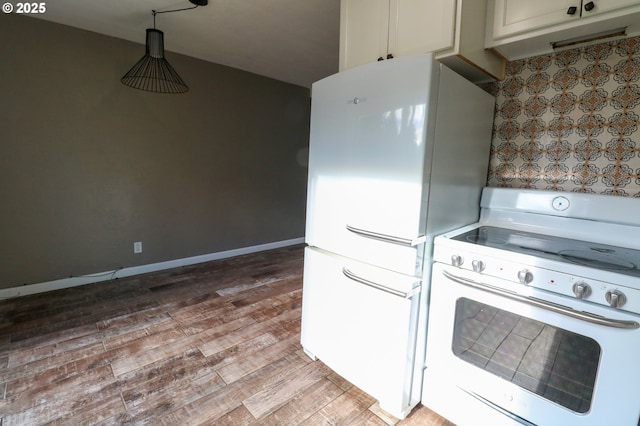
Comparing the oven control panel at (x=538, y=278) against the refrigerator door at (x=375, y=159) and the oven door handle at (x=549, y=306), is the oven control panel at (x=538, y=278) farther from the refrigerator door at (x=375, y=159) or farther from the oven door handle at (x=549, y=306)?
the refrigerator door at (x=375, y=159)

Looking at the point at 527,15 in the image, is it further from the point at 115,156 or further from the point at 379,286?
the point at 115,156

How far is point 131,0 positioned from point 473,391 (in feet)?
10.4

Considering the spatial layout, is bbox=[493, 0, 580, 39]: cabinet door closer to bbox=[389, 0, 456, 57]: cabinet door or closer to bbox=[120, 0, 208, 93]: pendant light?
bbox=[389, 0, 456, 57]: cabinet door

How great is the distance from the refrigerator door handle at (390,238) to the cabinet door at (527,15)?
3.63 ft

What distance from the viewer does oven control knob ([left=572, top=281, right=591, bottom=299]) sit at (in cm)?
100

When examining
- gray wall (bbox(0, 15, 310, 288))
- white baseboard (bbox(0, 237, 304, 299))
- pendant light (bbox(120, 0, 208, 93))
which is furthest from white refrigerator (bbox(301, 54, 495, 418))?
white baseboard (bbox(0, 237, 304, 299))

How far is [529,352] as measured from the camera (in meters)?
1.15

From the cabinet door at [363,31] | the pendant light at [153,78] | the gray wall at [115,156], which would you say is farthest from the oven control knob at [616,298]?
the gray wall at [115,156]

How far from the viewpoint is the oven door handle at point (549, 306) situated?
0.95 meters

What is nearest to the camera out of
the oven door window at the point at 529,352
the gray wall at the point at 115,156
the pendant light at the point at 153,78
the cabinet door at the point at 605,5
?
the oven door window at the point at 529,352

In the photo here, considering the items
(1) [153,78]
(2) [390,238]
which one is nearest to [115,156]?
(1) [153,78]

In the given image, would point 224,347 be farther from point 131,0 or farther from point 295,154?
point 295,154

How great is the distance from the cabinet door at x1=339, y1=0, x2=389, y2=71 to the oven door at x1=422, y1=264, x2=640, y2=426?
120cm

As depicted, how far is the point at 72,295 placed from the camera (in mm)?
2650
